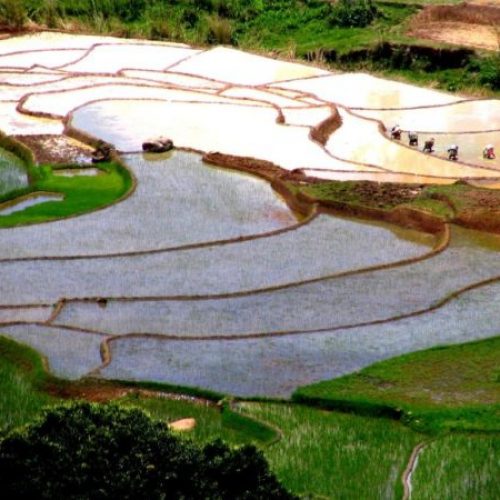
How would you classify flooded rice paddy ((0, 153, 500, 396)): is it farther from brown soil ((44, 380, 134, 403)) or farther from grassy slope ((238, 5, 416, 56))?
grassy slope ((238, 5, 416, 56))

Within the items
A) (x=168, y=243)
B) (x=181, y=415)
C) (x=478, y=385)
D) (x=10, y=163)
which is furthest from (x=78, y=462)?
(x=10, y=163)

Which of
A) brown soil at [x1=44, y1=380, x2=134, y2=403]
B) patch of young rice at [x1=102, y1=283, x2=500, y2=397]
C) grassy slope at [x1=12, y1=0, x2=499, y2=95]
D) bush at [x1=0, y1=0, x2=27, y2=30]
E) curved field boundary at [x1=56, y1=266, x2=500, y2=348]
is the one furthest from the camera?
bush at [x1=0, y1=0, x2=27, y2=30]

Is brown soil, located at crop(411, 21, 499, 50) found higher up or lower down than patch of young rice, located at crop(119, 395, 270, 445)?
lower down

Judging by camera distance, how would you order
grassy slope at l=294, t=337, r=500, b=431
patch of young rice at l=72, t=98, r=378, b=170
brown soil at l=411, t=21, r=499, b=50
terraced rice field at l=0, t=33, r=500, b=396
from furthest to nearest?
1. brown soil at l=411, t=21, r=499, b=50
2. patch of young rice at l=72, t=98, r=378, b=170
3. terraced rice field at l=0, t=33, r=500, b=396
4. grassy slope at l=294, t=337, r=500, b=431

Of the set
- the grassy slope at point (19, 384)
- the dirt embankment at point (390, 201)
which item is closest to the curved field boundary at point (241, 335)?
the grassy slope at point (19, 384)

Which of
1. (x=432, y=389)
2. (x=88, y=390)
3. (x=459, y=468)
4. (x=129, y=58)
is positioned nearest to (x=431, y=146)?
(x=432, y=389)

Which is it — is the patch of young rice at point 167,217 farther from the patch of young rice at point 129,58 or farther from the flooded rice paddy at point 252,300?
the patch of young rice at point 129,58

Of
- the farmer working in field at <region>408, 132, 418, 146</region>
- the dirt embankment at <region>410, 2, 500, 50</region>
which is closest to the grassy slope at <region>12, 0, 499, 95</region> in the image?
the dirt embankment at <region>410, 2, 500, 50</region>
